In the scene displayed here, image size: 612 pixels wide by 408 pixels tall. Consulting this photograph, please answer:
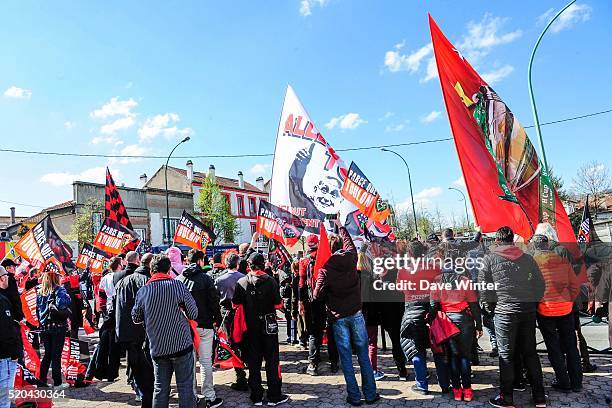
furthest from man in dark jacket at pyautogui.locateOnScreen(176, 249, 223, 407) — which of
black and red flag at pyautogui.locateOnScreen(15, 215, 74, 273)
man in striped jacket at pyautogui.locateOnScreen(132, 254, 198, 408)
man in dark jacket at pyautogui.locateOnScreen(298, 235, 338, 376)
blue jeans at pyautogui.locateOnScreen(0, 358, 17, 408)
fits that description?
black and red flag at pyautogui.locateOnScreen(15, 215, 74, 273)

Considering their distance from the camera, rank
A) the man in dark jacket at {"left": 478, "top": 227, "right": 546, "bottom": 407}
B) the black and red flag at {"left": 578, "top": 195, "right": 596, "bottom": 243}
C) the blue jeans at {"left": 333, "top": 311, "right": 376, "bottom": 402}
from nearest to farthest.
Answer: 1. the man in dark jacket at {"left": 478, "top": 227, "right": 546, "bottom": 407}
2. the blue jeans at {"left": 333, "top": 311, "right": 376, "bottom": 402}
3. the black and red flag at {"left": 578, "top": 195, "right": 596, "bottom": 243}

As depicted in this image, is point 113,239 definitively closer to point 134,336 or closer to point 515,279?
point 134,336

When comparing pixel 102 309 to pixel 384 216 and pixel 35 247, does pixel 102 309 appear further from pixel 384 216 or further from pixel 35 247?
pixel 384 216

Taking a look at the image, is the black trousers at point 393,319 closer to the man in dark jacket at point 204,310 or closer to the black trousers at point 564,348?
the black trousers at point 564,348

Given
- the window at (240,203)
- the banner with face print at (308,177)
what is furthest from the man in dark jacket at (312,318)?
the window at (240,203)

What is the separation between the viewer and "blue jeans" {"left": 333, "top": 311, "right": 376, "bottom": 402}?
16.2ft

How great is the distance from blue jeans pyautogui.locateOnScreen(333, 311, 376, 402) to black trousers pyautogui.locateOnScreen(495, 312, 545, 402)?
1483 millimetres

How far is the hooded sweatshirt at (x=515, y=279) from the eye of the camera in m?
4.50

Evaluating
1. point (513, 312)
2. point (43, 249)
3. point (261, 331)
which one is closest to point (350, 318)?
point (261, 331)

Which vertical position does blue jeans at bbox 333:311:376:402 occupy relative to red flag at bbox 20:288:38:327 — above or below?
below

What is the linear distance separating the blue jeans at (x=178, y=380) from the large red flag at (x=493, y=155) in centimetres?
348

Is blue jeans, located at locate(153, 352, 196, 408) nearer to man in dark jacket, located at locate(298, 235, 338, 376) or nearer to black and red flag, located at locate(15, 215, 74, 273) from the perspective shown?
man in dark jacket, located at locate(298, 235, 338, 376)

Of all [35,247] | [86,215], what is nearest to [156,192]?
[86,215]

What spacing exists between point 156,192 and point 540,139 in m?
33.0
